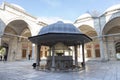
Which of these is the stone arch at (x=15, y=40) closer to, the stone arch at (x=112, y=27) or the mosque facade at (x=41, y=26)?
the mosque facade at (x=41, y=26)

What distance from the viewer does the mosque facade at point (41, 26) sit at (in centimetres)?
1720

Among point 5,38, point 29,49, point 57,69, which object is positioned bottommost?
point 57,69

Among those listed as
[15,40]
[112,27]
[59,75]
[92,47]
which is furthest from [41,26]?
[59,75]

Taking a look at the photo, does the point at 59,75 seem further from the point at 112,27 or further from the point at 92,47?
the point at 92,47

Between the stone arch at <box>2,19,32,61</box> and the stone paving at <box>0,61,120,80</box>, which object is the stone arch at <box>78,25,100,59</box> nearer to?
the stone arch at <box>2,19,32,61</box>

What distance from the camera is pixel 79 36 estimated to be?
7422 mm

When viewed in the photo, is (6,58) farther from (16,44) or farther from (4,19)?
(4,19)

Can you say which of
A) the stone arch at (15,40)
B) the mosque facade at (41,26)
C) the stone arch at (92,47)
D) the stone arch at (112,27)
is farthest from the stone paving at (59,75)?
the stone arch at (92,47)

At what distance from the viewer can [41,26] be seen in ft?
64.2

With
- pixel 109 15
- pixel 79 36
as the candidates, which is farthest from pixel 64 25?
pixel 109 15

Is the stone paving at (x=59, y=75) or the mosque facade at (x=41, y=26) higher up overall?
the mosque facade at (x=41, y=26)

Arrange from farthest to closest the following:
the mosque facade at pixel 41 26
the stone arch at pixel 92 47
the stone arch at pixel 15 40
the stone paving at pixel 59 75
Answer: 1. the stone arch at pixel 92 47
2. the stone arch at pixel 15 40
3. the mosque facade at pixel 41 26
4. the stone paving at pixel 59 75

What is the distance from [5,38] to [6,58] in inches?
138

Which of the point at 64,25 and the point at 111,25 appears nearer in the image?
the point at 64,25
